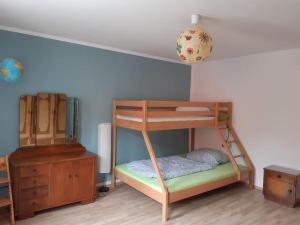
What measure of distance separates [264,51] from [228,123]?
1.33 meters

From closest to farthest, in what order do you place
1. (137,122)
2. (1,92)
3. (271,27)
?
(271,27), (1,92), (137,122)

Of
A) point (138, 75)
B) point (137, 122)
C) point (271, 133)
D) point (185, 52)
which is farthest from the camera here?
point (138, 75)

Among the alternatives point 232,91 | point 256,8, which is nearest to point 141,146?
point 232,91

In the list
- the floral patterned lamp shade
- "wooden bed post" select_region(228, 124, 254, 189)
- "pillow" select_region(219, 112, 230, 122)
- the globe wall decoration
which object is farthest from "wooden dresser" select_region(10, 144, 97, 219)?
"wooden bed post" select_region(228, 124, 254, 189)

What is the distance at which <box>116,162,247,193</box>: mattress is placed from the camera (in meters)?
2.95

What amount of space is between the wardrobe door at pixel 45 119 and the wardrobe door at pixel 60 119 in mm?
52

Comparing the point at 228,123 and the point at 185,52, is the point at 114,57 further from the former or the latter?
the point at 228,123

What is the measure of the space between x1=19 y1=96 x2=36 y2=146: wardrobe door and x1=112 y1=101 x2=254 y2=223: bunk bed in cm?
117

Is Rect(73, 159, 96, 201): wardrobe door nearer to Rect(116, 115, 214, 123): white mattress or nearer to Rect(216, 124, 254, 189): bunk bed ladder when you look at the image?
Rect(116, 115, 214, 123): white mattress

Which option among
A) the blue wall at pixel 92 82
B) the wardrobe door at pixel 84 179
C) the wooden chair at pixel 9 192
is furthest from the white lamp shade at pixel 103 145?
the wooden chair at pixel 9 192

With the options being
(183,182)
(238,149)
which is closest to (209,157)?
(238,149)

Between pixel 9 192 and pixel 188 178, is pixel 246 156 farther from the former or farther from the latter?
pixel 9 192

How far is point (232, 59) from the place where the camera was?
4.25 meters

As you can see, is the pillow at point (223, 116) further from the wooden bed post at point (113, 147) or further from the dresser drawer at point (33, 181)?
the dresser drawer at point (33, 181)
